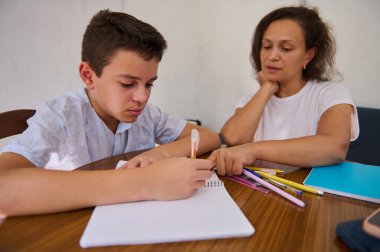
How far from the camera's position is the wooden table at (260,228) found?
1.14ft

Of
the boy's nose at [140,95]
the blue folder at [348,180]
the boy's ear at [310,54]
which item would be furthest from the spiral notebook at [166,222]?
the boy's ear at [310,54]

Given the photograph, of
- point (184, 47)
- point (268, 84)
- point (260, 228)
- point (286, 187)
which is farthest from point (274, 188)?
point (184, 47)

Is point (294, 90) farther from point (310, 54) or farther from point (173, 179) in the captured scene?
point (173, 179)

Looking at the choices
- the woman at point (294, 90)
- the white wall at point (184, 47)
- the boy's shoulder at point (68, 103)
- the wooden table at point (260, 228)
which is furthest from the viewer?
the white wall at point (184, 47)

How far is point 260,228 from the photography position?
0.40 metres

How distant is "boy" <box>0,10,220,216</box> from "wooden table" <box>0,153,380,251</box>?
0.04m

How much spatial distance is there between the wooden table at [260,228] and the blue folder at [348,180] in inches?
0.7

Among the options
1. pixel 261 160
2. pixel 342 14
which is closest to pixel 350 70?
pixel 342 14

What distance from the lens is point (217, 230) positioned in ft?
1.22

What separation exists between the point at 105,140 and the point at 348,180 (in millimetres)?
671

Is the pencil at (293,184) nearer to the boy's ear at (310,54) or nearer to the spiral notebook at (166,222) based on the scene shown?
the spiral notebook at (166,222)

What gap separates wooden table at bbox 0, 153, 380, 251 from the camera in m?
0.35

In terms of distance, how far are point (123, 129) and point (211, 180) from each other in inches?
16.3

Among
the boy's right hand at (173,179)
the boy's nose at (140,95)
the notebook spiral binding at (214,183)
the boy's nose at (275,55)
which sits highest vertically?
the boy's nose at (275,55)
